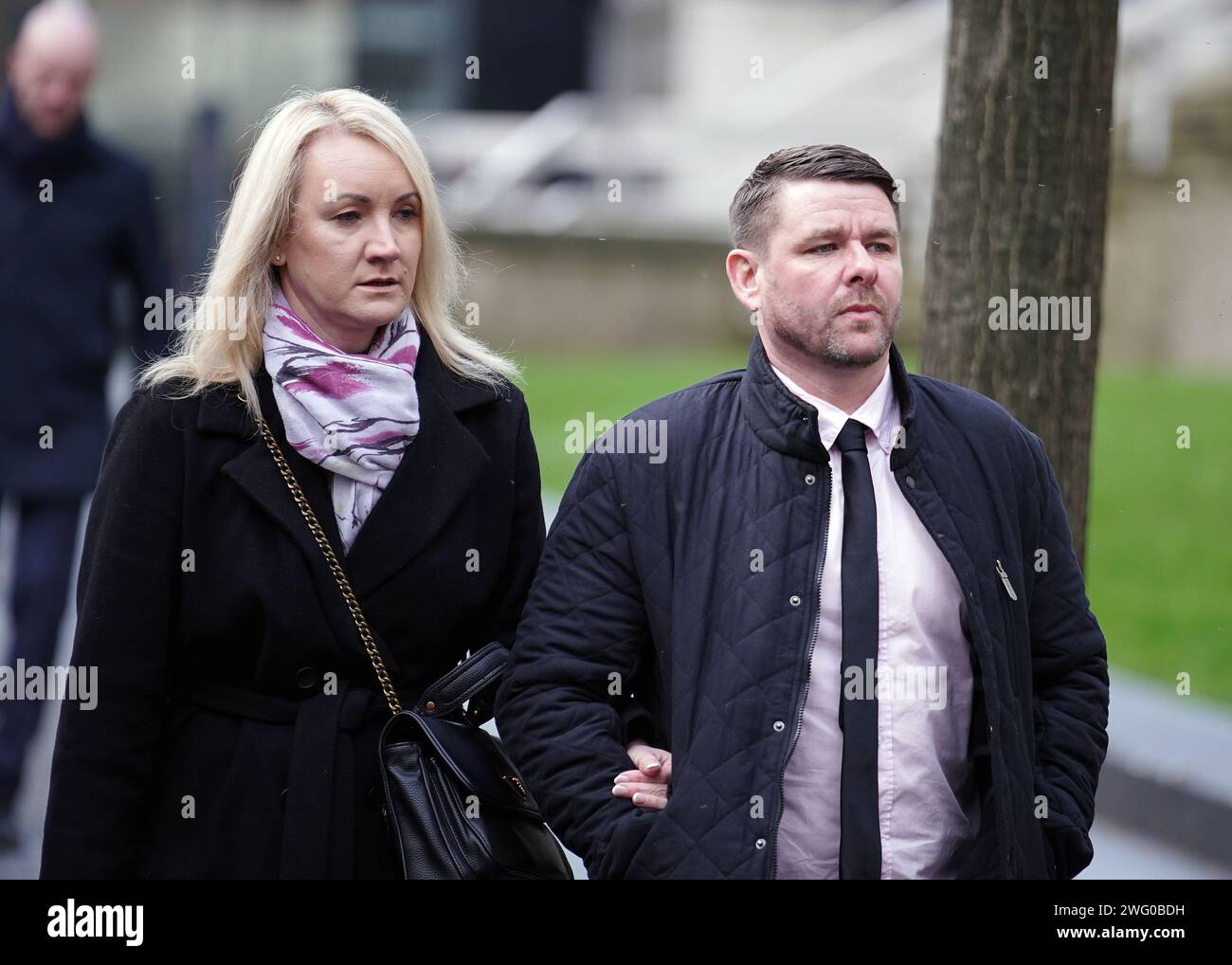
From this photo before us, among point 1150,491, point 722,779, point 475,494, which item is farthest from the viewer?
point 1150,491

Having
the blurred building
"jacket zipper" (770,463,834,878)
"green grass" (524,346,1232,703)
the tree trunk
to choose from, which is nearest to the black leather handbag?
"jacket zipper" (770,463,834,878)

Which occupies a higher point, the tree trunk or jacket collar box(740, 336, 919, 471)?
the tree trunk

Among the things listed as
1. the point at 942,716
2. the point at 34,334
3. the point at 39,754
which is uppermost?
the point at 34,334

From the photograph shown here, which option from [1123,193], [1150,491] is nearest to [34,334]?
[1150,491]

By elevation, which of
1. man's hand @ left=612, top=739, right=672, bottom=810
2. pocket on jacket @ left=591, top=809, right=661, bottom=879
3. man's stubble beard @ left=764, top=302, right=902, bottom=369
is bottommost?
pocket on jacket @ left=591, top=809, right=661, bottom=879

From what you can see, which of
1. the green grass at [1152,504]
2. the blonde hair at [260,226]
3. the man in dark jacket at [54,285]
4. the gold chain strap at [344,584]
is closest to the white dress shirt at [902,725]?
the gold chain strap at [344,584]

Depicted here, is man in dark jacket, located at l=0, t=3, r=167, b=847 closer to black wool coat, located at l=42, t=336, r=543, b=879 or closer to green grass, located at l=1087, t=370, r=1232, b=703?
black wool coat, located at l=42, t=336, r=543, b=879

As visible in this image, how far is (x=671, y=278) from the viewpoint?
1989cm

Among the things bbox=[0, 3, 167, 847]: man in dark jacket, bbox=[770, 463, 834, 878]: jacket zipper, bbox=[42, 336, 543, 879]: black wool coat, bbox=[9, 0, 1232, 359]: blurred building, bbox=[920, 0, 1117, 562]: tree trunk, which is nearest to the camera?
bbox=[770, 463, 834, 878]: jacket zipper

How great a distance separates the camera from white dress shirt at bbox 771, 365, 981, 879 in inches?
115

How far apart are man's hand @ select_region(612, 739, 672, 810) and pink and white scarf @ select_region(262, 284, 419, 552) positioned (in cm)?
68

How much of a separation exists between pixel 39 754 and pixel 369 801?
4.30 meters

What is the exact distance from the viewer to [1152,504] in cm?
1041
